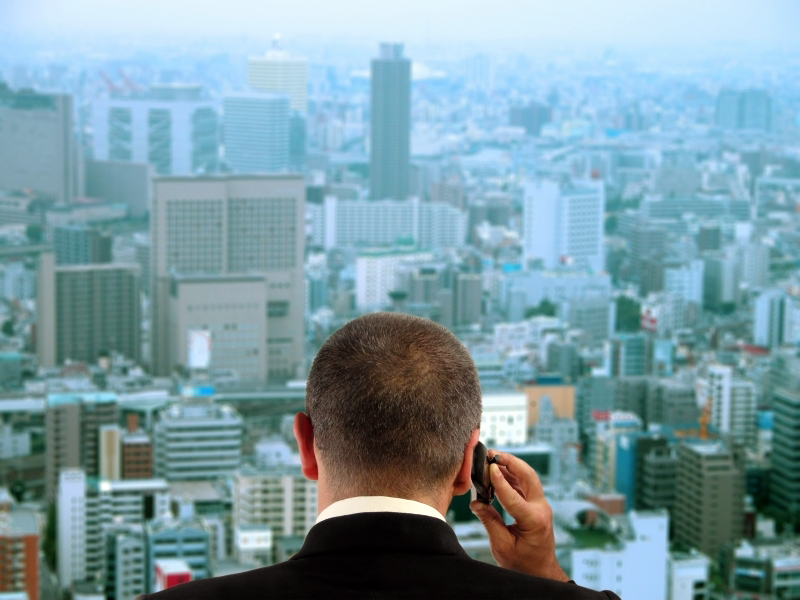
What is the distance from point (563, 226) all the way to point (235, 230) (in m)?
3.49

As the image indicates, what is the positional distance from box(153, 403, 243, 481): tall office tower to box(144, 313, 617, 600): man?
5640mm

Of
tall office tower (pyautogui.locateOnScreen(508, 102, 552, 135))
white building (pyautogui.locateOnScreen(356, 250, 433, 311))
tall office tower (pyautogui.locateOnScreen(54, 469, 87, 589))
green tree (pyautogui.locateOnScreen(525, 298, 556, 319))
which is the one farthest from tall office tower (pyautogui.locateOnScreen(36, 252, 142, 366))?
tall office tower (pyautogui.locateOnScreen(508, 102, 552, 135))

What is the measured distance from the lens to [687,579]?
4461mm

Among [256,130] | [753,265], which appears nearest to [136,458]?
[753,265]

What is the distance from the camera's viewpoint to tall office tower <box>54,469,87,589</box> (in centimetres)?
491

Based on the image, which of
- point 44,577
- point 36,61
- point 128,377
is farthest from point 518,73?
point 44,577

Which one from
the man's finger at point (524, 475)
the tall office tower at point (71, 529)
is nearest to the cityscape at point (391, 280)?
the tall office tower at point (71, 529)

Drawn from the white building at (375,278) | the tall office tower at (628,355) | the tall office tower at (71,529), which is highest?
the white building at (375,278)

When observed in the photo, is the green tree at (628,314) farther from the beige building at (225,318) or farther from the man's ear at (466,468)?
the man's ear at (466,468)

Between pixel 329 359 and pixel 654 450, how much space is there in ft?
18.7

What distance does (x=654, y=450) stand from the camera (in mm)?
6004

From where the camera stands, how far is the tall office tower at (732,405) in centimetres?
701

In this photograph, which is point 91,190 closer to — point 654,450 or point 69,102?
point 69,102

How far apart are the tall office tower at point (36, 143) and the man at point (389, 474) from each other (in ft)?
43.5
